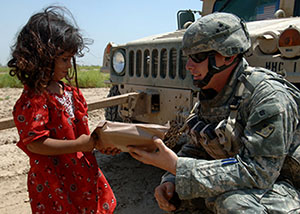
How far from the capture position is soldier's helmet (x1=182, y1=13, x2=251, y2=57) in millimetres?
1588

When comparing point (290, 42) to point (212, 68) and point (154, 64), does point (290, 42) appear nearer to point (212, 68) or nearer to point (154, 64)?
point (212, 68)

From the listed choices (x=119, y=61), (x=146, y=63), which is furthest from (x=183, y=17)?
(x=146, y=63)

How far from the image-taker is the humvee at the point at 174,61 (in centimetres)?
226

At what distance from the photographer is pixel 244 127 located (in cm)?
158

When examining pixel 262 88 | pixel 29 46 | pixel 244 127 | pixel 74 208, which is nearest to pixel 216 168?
pixel 244 127

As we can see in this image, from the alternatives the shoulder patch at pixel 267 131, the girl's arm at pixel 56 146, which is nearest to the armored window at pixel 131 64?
the girl's arm at pixel 56 146

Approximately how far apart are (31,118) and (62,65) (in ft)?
0.96

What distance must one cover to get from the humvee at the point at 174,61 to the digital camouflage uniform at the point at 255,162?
0.73 metres

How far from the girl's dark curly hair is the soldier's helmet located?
55cm

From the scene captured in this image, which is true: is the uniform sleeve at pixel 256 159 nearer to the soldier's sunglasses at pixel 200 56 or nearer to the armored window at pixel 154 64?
the soldier's sunglasses at pixel 200 56

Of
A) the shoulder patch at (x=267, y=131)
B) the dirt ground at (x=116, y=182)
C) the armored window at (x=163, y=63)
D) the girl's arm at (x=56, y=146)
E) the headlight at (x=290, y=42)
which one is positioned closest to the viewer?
the shoulder patch at (x=267, y=131)

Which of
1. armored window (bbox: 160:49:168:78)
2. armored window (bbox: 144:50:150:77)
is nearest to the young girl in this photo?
armored window (bbox: 160:49:168:78)

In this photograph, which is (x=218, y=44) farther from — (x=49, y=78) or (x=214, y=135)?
(x=49, y=78)

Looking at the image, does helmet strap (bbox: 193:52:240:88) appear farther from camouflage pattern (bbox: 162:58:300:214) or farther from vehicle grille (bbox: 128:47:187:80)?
vehicle grille (bbox: 128:47:187:80)
